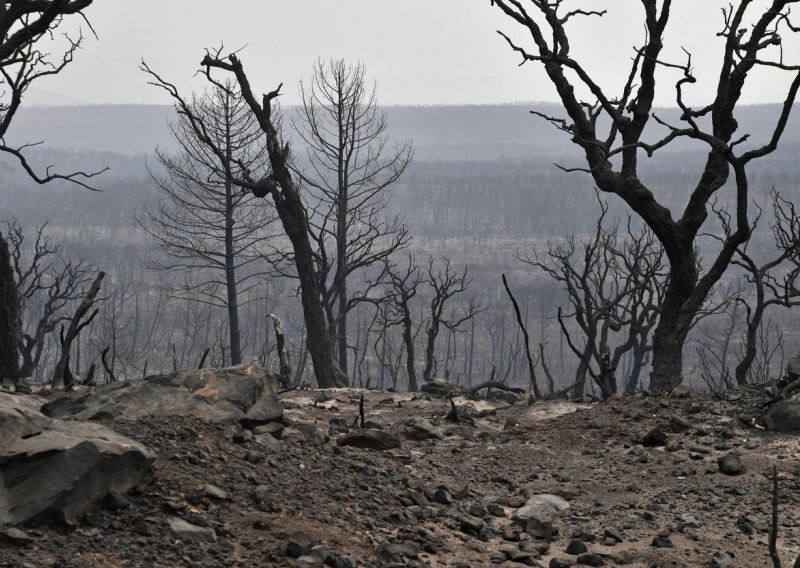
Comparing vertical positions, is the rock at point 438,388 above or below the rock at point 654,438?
below

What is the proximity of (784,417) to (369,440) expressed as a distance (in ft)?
11.7

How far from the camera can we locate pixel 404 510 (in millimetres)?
5051

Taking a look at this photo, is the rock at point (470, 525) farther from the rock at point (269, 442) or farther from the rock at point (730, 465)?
the rock at point (730, 465)

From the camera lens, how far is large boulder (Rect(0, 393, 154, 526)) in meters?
4.04

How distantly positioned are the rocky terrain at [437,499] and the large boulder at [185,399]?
0.36 feet

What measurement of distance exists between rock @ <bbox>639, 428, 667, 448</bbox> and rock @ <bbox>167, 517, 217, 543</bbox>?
4259 millimetres

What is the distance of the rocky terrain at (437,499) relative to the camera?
13.5ft

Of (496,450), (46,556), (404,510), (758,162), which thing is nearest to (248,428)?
(404,510)

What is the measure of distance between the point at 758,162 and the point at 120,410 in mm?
210904

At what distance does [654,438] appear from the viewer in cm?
722

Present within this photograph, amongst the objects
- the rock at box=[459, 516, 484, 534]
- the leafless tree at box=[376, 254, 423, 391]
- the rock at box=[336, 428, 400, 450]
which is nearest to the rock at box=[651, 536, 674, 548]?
the rock at box=[459, 516, 484, 534]

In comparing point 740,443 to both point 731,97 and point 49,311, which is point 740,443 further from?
point 49,311

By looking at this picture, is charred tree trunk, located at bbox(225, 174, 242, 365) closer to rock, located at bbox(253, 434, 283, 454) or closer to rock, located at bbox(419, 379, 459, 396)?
rock, located at bbox(419, 379, 459, 396)

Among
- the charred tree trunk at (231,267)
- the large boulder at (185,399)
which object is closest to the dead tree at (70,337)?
the large boulder at (185,399)
